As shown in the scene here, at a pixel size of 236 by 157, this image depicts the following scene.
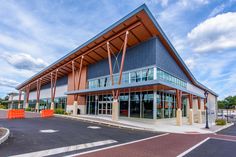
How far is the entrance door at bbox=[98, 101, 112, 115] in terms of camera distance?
2692cm

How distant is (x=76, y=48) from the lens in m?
28.5

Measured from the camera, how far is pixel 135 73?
24.0 meters

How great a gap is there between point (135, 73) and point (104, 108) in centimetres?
804

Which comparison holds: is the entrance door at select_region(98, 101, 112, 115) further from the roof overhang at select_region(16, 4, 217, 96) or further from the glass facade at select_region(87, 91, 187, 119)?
the roof overhang at select_region(16, 4, 217, 96)

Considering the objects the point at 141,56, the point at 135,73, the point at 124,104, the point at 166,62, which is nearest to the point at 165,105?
the point at 124,104

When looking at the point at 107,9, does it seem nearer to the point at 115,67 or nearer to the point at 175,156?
the point at 115,67

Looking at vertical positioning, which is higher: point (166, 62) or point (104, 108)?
point (166, 62)

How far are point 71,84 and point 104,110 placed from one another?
42.4 ft

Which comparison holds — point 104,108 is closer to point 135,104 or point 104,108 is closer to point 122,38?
point 135,104

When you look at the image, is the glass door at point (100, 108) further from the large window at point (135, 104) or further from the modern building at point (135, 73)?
the large window at point (135, 104)

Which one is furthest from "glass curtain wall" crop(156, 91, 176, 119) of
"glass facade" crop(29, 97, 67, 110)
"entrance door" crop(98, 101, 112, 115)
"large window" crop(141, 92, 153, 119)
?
"glass facade" crop(29, 97, 67, 110)

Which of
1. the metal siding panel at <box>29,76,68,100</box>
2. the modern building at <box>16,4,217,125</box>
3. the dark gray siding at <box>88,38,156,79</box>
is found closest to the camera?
the modern building at <box>16,4,217,125</box>

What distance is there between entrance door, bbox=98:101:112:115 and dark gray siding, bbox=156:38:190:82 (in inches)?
388

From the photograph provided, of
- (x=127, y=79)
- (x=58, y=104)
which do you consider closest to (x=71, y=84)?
(x=58, y=104)
